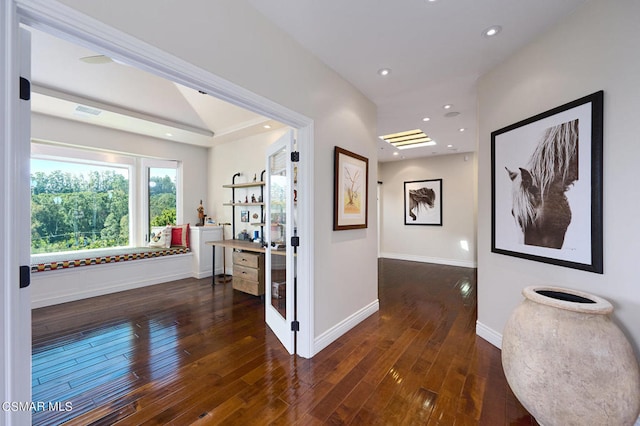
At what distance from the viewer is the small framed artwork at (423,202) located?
665 centimetres

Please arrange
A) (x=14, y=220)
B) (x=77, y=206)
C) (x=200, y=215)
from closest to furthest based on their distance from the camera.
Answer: (x=14, y=220)
(x=77, y=206)
(x=200, y=215)

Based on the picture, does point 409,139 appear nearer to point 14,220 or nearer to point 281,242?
point 281,242

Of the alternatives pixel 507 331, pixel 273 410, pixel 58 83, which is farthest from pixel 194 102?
pixel 507 331

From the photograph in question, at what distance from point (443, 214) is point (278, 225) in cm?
512

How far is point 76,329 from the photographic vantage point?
2910 millimetres

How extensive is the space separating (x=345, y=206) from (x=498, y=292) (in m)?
1.75

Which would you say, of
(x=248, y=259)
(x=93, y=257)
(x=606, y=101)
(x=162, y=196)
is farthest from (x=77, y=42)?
(x=162, y=196)

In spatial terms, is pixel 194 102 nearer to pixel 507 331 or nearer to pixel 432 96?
pixel 432 96

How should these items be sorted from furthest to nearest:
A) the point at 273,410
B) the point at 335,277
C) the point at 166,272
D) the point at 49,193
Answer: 1. the point at 166,272
2. the point at 49,193
3. the point at 335,277
4. the point at 273,410

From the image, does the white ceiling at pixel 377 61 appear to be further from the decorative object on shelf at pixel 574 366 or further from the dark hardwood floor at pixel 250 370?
the dark hardwood floor at pixel 250 370

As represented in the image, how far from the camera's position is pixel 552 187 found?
2051 millimetres

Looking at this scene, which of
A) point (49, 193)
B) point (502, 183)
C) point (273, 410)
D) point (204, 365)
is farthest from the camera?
point (49, 193)

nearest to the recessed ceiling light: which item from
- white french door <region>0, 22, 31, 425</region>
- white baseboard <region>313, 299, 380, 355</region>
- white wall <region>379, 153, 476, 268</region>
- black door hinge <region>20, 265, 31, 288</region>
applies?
white french door <region>0, 22, 31, 425</region>

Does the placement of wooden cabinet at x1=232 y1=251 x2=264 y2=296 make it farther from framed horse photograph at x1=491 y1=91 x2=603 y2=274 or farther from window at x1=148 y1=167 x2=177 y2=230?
framed horse photograph at x1=491 y1=91 x2=603 y2=274
